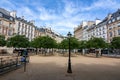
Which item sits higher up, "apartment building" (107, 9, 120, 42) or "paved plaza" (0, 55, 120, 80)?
"apartment building" (107, 9, 120, 42)

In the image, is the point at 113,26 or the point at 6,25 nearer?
the point at 6,25

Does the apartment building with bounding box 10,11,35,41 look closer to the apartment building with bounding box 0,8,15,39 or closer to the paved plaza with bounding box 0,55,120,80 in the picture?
the apartment building with bounding box 0,8,15,39

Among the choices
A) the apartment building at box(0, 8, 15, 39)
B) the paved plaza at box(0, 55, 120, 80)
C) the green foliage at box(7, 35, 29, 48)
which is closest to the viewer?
the paved plaza at box(0, 55, 120, 80)

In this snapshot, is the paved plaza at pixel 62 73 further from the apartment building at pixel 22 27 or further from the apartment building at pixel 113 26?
the apartment building at pixel 22 27

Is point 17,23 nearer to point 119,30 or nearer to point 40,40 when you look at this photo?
point 40,40

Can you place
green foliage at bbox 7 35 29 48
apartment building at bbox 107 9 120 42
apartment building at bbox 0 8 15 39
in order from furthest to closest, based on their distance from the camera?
apartment building at bbox 107 9 120 42
apartment building at bbox 0 8 15 39
green foliage at bbox 7 35 29 48

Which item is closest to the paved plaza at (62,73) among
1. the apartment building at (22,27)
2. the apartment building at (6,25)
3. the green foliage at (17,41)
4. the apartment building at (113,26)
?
the green foliage at (17,41)

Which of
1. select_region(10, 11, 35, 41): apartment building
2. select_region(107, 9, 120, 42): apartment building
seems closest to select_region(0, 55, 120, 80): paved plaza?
select_region(107, 9, 120, 42): apartment building

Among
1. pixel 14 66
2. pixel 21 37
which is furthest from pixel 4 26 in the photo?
pixel 14 66

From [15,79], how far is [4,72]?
96.9 inches

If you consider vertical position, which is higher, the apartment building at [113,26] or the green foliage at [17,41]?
the apartment building at [113,26]

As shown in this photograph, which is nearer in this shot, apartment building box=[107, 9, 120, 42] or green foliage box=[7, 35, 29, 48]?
green foliage box=[7, 35, 29, 48]

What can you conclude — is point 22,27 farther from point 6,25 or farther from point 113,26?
point 113,26

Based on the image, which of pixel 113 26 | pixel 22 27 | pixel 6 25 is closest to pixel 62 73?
pixel 6 25
